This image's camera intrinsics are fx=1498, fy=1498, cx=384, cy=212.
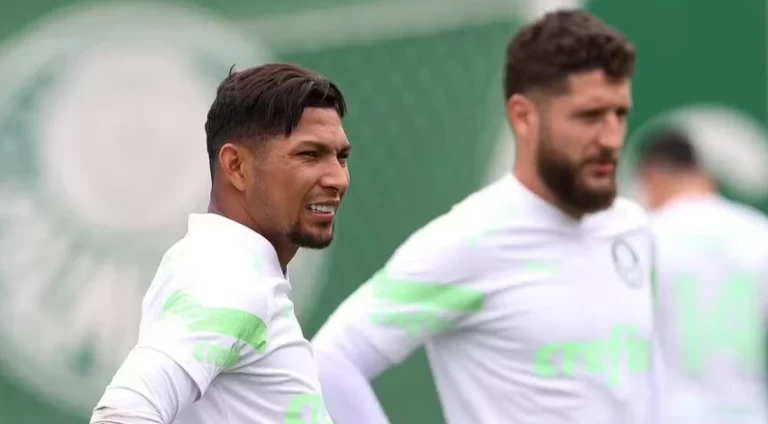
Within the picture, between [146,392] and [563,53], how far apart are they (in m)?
1.67

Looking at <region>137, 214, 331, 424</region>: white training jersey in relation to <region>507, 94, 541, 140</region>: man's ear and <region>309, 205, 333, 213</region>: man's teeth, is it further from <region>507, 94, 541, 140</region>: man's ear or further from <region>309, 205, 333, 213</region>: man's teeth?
<region>507, 94, 541, 140</region>: man's ear

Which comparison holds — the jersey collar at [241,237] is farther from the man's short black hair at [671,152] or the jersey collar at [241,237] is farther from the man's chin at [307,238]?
the man's short black hair at [671,152]

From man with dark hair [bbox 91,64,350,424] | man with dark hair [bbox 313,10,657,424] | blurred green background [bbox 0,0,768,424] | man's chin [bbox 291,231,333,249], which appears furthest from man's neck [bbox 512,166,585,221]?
blurred green background [bbox 0,0,768,424]

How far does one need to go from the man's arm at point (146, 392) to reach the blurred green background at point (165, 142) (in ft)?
11.5

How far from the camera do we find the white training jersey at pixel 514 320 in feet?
10.8

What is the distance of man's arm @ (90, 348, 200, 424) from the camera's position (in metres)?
2.19

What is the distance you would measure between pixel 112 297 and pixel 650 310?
2.75 meters

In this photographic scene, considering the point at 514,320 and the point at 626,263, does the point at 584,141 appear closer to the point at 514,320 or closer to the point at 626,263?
the point at 626,263

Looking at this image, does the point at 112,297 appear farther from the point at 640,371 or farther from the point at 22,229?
the point at 640,371

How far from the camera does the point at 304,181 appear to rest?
8.23ft

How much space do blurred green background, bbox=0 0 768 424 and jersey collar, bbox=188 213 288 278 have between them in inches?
128

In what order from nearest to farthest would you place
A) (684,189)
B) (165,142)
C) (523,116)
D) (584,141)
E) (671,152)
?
(584,141), (523,116), (165,142), (684,189), (671,152)

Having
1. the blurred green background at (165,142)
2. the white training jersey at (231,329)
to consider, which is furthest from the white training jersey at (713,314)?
the white training jersey at (231,329)

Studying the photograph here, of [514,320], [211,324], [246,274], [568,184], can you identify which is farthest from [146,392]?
[568,184]
